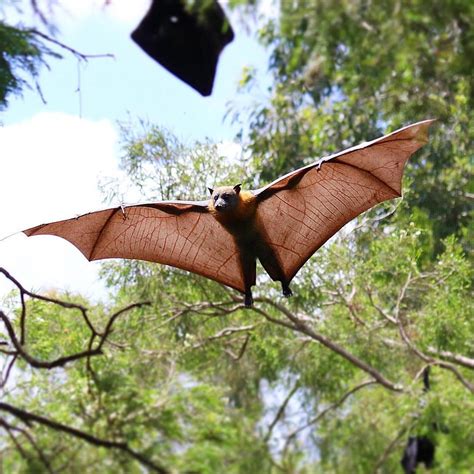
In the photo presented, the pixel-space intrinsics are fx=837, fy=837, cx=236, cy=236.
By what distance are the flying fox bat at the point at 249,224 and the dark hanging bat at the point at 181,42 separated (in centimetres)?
104

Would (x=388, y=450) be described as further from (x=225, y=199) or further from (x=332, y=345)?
(x=225, y=199)

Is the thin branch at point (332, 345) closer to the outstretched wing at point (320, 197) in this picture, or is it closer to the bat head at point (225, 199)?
the outstretched wing at point (320, 197)

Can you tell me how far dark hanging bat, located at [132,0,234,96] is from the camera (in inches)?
125

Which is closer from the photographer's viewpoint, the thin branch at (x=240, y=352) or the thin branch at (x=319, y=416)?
the thin branch at (x=240, y=352)

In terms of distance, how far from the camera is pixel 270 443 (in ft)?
25.7

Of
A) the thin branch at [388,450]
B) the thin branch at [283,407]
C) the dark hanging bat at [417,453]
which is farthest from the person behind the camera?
the thin branch at [283,407]

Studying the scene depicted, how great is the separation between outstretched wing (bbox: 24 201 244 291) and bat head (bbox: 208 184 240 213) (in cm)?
38

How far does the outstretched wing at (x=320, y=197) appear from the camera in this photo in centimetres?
439

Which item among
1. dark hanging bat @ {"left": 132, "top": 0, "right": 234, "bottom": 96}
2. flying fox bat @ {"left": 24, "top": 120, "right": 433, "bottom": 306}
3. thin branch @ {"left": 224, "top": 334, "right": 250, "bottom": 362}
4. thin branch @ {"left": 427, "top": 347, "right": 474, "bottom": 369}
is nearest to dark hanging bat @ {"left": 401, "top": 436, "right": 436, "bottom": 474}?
thin branch @ {"left": 427, "top": 347, "right": 474, "bottom": 369}

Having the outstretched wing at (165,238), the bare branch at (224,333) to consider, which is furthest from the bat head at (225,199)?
the bare branch at (224,333)

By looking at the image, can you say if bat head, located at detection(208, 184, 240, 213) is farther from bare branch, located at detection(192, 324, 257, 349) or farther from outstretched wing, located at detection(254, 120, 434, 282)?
bare branch, located at detection(192, 324, 257, 349)

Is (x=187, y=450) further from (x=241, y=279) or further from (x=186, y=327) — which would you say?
(x=186, y=327)

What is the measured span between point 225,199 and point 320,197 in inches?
28.0

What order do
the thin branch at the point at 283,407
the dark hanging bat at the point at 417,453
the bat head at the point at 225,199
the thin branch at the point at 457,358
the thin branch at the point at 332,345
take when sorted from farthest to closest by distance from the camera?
the thin branch at the point at 283,407 < the dark hanging bat at the point at 417,453 < the thin branch at the point at 457,358 < the thin branch at the point at 332,345 < the bat head at the point at 225,199
